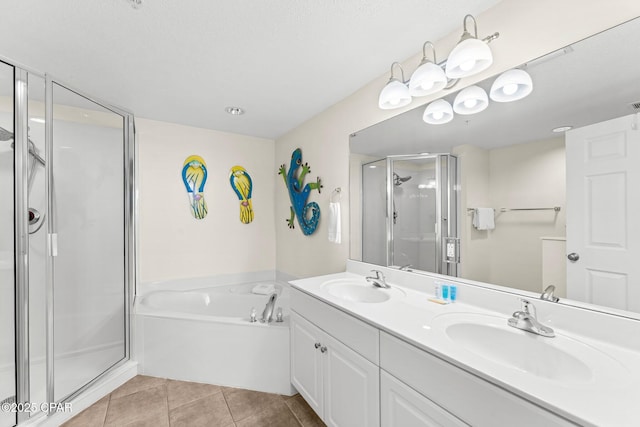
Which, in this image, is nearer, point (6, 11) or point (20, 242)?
point (6, 11)

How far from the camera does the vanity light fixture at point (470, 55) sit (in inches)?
46.4

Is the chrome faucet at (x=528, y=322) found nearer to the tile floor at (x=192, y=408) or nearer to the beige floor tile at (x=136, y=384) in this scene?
the tile floor at (x=192, y=408)

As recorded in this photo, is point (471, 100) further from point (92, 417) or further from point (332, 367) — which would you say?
point (92, 417)

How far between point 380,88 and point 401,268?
1.25m

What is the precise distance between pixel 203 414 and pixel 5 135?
210 cm

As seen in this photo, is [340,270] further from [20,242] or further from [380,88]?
[20,242]

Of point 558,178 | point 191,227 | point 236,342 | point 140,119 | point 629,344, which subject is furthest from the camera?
point 191,227

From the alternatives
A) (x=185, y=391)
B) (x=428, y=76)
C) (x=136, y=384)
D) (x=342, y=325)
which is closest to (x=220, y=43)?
(x=428, y=76)

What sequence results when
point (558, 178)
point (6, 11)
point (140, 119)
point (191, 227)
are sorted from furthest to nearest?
point (191, 227) < point (140, 119) < point (6, 11) < point (558, 178)

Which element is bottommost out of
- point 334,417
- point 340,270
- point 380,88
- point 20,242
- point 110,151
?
point 334,417

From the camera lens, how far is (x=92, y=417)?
5.63 ft

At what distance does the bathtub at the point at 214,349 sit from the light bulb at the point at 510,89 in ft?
6.22

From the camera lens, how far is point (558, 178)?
1.10m

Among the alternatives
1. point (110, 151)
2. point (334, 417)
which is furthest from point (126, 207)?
point (334, 417)
